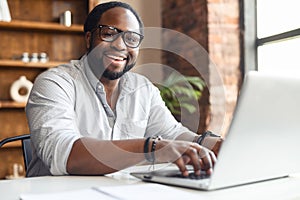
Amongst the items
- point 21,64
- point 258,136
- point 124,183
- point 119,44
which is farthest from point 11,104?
point 258,136

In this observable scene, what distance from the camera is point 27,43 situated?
127 inches

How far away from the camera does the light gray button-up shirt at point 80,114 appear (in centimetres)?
119

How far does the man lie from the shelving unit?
161 centimetres

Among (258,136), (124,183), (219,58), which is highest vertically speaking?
(219,58)

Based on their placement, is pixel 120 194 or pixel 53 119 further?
pixel 53 119

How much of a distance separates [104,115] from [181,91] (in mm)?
1776

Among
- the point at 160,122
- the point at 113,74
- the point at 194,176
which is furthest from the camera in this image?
the point at 160,122

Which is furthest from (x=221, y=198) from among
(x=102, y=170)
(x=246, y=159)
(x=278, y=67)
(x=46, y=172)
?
(x=278, y=67)

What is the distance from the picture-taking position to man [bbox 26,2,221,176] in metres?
1.10

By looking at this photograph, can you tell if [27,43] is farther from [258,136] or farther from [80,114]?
[258,136]

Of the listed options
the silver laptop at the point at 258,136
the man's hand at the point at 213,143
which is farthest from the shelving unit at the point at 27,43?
the silver laptop at the point at 258,136

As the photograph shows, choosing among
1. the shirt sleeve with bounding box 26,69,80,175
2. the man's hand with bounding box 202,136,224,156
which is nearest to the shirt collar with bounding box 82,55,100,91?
the shirt sleeve with bounding box 26,69,80,175

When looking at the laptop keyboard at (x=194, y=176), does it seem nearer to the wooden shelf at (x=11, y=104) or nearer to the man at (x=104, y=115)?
the man at (x=104, y=115)

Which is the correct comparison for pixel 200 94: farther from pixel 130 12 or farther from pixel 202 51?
pixel 130 12
